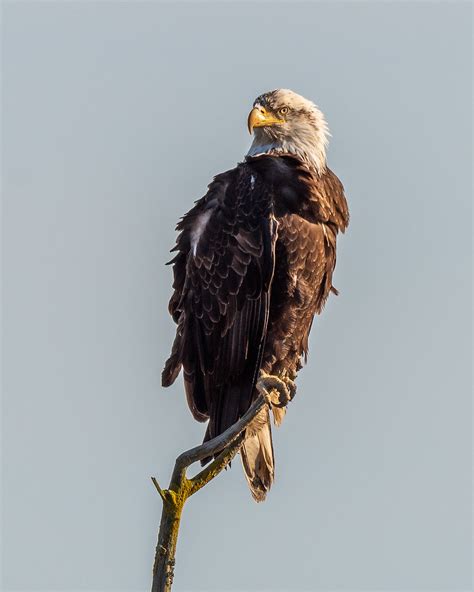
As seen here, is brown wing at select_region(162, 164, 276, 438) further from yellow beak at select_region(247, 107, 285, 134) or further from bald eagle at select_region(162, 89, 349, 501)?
yellow beak at select_region(247, 107, 285, 134)

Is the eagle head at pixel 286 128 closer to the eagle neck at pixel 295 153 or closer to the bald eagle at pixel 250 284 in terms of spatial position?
the eagle neck at pixel 295 153

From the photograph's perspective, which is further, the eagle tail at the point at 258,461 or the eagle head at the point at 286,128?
the eagle head at the point at 286,128

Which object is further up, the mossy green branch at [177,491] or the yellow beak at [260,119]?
the yellow beak at [260,119]

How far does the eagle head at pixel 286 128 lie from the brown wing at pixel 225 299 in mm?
667

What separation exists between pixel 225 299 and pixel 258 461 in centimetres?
112

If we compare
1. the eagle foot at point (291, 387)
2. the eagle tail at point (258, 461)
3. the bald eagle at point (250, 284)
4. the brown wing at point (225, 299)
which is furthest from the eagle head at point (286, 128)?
the eagle tail at point (258, 461)

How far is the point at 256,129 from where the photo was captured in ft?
29.9

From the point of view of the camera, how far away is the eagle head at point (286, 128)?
8.96m

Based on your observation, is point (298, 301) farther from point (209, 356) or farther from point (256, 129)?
point (256, 129)

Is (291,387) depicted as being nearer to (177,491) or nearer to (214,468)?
(214,468)

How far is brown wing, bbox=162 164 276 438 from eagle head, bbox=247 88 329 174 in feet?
2.19

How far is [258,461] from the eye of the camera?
8.46 meters

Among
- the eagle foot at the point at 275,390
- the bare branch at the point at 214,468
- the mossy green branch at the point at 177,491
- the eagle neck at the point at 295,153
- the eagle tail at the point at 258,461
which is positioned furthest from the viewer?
the eagle neck at the point at 295,153

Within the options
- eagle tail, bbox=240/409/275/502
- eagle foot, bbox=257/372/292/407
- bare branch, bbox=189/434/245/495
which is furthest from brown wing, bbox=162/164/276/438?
bare branch, bbox=189/434/245/495
